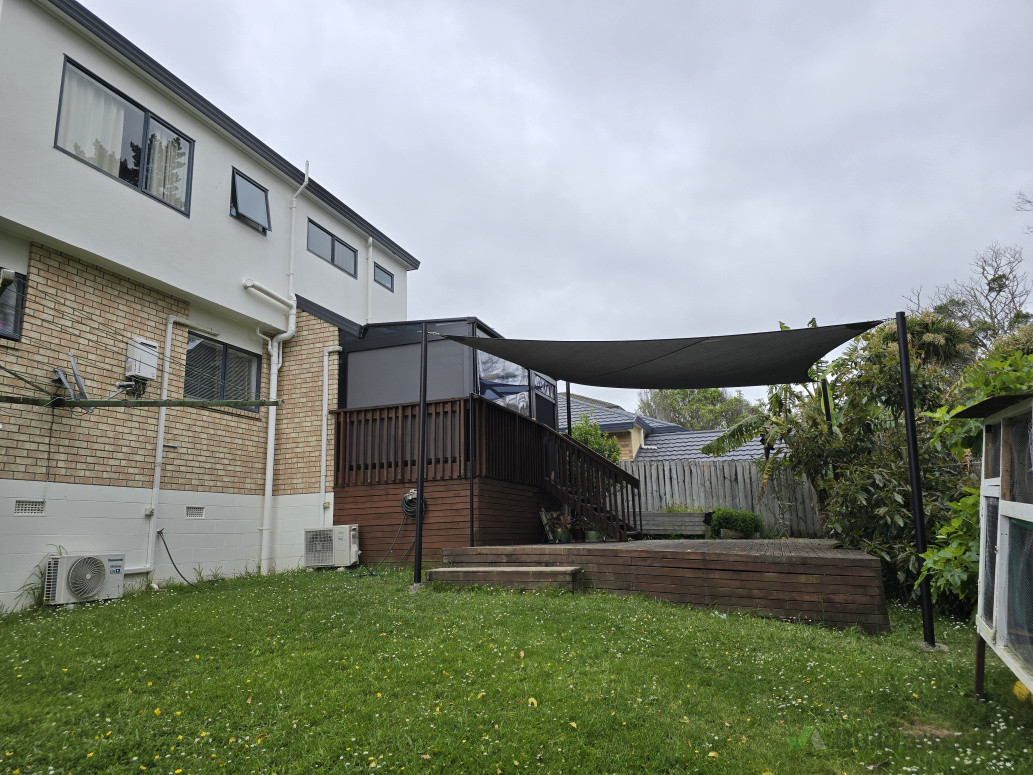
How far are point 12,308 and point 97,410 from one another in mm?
1372

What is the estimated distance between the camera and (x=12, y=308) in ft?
21.3

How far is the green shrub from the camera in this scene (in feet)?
39.4

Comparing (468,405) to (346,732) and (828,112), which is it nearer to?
(346,732)

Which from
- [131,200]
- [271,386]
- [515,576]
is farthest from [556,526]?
[131,200]

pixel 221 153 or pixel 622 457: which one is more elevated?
pixel 221 153

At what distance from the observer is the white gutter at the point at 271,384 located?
31.3 ft

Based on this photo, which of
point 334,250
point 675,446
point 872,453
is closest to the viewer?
point 872,453

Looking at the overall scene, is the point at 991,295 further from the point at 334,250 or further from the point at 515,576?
the point at 515,576

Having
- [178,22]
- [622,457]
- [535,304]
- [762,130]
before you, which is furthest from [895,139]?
[535,304]

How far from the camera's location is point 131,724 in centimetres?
315

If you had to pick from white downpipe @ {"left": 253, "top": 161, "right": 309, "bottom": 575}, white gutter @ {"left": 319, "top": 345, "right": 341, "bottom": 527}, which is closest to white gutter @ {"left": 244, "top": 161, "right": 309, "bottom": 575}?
white downpipe @ {"left": 253, "top": 161, "right": 309, "bottom": 575}

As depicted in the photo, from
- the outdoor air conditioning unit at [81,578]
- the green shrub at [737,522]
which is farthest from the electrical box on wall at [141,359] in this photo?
the green shrub at [737,522]

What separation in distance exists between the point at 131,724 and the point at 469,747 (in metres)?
1.74

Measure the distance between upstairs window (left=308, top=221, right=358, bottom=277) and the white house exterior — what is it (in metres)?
0.12
